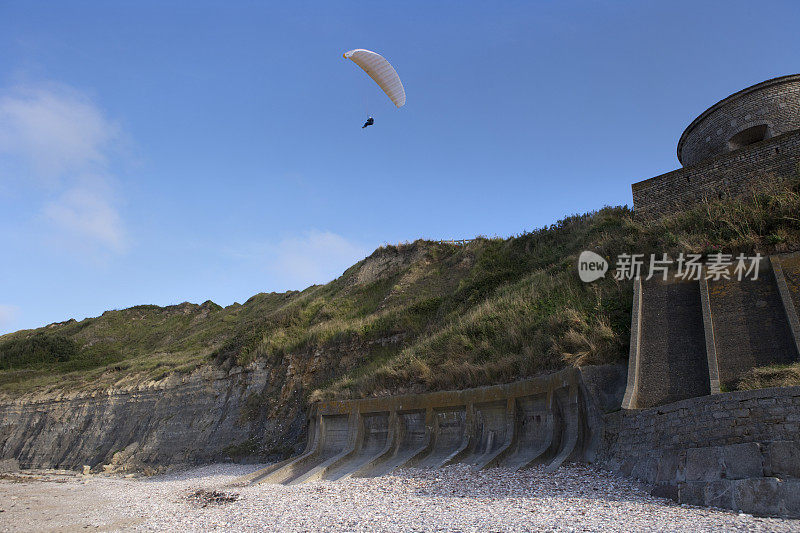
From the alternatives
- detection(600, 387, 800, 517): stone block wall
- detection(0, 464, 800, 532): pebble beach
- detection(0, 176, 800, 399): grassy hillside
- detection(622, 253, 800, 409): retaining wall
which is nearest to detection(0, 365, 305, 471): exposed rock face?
detection(0, 176, 800, 399): grassy hillside

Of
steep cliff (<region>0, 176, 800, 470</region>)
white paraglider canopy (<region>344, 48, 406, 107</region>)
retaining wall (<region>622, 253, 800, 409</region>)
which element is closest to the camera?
retaining wall (<region>622, 253, 800, 409</region>)

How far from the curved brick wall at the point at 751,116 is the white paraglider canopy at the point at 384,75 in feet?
37.0

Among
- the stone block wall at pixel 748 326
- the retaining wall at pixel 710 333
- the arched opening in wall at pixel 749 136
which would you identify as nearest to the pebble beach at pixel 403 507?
the retaining wall at pixel 710 333

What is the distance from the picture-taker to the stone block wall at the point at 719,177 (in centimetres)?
1389

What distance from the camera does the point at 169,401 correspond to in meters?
25.6

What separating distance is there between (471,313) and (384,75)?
10.3 meters

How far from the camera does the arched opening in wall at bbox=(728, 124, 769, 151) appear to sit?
1800 centimetres

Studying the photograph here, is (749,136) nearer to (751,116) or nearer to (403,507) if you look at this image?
(751,116)

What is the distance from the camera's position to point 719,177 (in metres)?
15.0

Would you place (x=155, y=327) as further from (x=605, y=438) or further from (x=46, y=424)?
(x=605, y=438)

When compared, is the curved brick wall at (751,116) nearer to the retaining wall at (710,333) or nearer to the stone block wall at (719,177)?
the stone block wall at (719,177)

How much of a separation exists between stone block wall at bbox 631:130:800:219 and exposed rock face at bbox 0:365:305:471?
14.4 meters

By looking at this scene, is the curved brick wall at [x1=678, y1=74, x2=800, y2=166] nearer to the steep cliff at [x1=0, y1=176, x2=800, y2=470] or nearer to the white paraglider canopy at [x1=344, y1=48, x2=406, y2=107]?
the steep cliff at [x1=0, y1=176, x2=800, y2=470]

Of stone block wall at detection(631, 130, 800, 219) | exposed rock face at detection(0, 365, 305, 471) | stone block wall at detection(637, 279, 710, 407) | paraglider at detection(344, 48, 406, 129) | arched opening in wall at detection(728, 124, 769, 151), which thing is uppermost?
paraglider at detection(344, 48, 406, 129)
